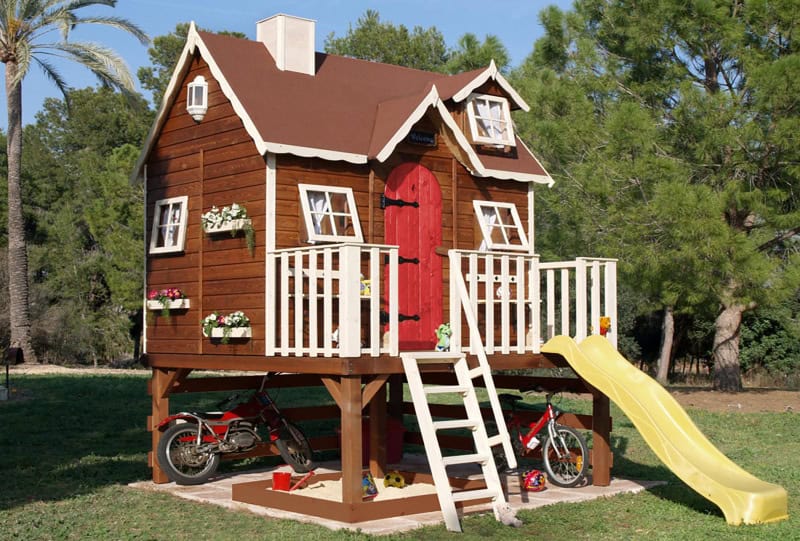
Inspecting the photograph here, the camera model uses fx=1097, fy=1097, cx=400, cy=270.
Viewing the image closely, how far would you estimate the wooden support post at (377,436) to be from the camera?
44.9 ft

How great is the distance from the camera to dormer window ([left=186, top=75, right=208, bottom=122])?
42.3ft

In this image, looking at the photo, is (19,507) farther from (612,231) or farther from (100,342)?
(100,342)

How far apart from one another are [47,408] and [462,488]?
932cm

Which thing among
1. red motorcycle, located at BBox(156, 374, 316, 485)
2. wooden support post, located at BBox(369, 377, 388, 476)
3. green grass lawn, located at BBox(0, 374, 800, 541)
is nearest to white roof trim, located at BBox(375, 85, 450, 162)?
wooden support post, located at BBox(369, 377, 388, 476)

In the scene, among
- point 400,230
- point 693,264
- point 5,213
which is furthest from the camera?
point 5,213

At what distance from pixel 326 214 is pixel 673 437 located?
4.37 m

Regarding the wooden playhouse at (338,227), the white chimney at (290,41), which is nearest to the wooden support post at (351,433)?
the wooden playhouse at (338,227)

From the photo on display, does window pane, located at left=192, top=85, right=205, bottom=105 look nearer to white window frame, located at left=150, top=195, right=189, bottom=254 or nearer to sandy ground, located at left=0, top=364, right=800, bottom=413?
white window frame, located at left=150, top=195, right=189, bottom=254

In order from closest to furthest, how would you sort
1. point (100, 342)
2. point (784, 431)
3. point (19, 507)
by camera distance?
1. point (19, 507)
2. point (784, 431)
3. point (100, 342)

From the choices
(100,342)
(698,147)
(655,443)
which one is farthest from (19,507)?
(100,342)

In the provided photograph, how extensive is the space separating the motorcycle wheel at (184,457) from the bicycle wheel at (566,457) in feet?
12.7

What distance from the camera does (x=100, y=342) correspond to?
127 ft

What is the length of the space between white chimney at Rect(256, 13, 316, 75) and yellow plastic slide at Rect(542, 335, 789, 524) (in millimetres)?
4560

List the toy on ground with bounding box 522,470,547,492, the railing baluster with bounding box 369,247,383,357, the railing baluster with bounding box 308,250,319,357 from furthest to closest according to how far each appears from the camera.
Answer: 1. the toy on ground with bounding box 522,470,547,492
2. the railing baluster with bounding box 308,250,319,357
3. the railing baluster with bounding box 369,247,383,357
